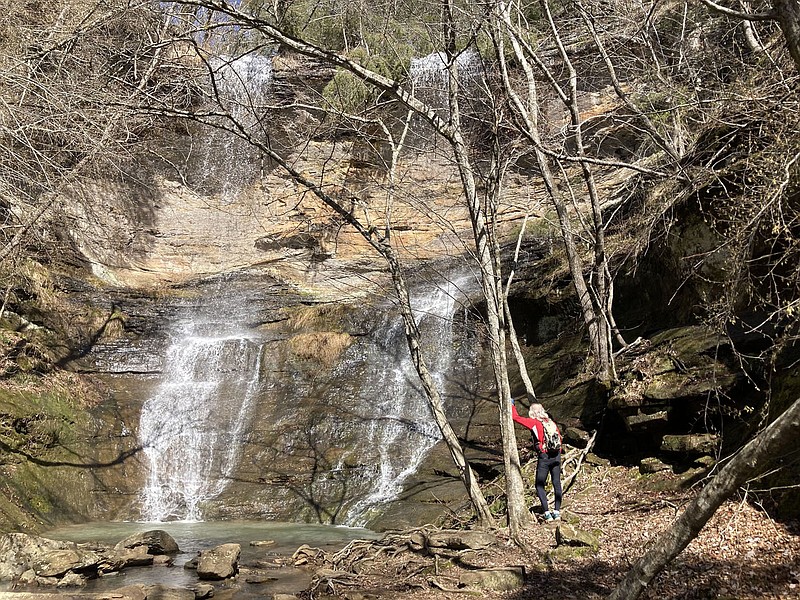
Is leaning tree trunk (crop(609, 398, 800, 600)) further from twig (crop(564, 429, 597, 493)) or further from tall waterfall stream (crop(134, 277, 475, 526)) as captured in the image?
tall waterfall stream (crop(134, 277, 475, 526))

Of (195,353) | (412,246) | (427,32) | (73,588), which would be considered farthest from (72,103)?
(412,246)

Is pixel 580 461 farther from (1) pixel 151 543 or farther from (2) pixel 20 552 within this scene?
(2) pixel 20 552

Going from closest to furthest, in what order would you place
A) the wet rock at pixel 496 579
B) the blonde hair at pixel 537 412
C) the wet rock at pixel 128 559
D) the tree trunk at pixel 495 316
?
the wet rock at pixel 496 579, the tree trunk at pixel 495 316, the blonde hair at pixel 537 412, the wet rock at pixel 128 559

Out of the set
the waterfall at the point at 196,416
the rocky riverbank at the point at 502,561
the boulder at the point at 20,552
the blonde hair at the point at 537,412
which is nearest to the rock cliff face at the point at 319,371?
the waterfall at the point at 196,416

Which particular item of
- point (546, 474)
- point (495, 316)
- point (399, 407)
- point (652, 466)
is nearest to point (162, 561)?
point (546, 474)

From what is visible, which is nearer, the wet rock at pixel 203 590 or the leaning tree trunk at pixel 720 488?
the leaning tree trunk at pixel 720 488

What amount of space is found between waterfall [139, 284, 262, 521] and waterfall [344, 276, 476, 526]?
9.87ft

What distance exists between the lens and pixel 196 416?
14.6 m

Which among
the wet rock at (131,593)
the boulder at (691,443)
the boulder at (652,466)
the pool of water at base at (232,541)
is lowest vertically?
the pool of water at base at (232,541)

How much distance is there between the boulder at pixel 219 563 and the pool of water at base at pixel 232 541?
114mm

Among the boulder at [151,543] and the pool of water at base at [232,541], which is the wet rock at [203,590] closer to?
the pool of water at base at [232,541]

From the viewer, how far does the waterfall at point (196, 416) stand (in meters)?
12.8

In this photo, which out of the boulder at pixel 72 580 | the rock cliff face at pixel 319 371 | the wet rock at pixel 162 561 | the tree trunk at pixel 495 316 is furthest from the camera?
the rock cliff face at pixel 319 371

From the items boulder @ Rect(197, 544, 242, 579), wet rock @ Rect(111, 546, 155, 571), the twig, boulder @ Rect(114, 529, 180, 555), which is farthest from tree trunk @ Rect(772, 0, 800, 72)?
boulder @ Rect(114, 529, 180, 555)
